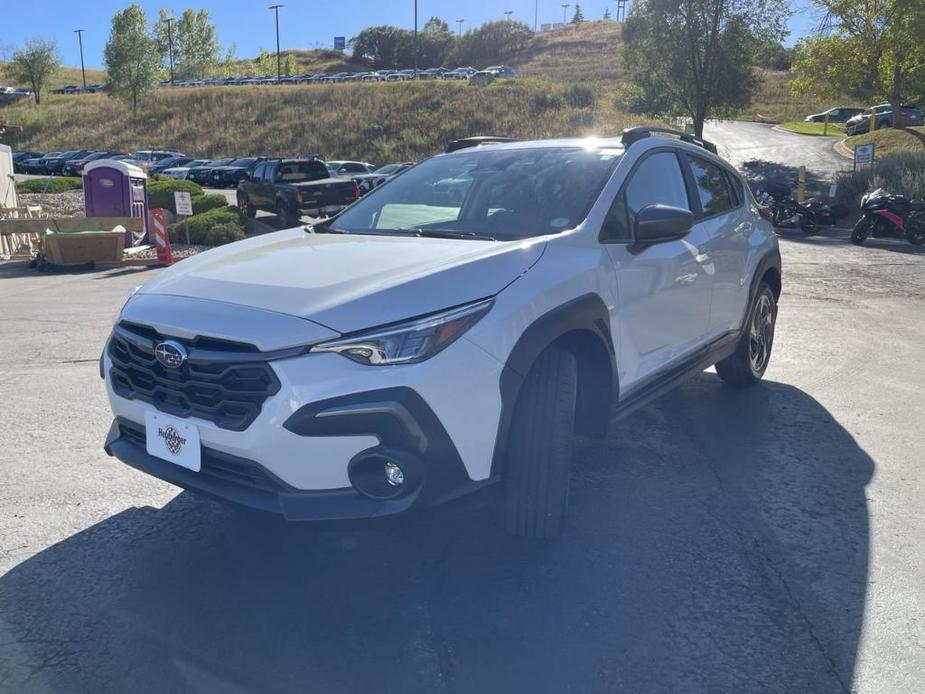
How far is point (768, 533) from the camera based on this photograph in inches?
145

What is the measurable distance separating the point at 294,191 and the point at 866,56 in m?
Answer: 20.8

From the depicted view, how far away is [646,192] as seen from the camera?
427cm

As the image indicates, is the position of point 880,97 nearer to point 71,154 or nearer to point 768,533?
point 768,533

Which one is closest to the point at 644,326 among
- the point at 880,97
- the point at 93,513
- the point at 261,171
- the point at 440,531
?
the point at 440,531

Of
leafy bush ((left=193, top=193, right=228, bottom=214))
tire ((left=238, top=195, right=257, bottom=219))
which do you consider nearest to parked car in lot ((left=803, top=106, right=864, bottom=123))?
tire ((left=238, top=195, right=257, bottom=219))

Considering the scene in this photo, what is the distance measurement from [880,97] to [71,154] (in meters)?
40.3

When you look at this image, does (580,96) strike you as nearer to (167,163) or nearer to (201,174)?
(201,174)

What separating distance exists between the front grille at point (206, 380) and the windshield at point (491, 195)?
1339 mm

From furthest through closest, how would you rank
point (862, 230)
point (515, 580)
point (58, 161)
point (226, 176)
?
point (58, 161) < point (226, 176) < point (862, 230) < point (515, 580)

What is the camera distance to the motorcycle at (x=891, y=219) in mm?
15594

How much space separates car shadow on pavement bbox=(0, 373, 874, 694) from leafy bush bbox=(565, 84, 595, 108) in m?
47.8

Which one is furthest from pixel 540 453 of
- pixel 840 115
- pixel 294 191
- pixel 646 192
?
pixel 840 115

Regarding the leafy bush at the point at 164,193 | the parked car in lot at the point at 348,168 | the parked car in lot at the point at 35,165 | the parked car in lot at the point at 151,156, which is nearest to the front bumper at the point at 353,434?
the leafy bush at the point at 164,193

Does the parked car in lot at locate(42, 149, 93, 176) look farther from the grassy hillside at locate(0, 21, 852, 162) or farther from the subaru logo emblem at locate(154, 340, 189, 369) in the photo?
the subaru logo emblem at locate(154, 340, 189, 369)
